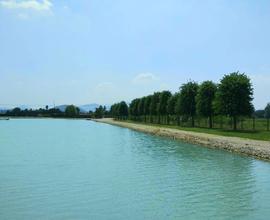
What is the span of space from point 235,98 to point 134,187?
3956 cm

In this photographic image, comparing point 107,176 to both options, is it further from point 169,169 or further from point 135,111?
point 135,111

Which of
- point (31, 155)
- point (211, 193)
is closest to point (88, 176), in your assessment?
point (211, 193)

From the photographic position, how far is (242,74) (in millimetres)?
63000

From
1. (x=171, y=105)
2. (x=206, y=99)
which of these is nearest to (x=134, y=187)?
(x=206, y=99)

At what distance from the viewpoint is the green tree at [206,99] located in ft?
226

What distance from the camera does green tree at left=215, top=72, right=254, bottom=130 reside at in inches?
2345

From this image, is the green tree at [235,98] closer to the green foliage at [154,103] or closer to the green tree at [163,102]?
the green tree at [163,102]

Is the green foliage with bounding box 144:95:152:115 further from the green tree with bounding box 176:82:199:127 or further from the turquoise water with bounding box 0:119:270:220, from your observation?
the turquoise water with bounding box 0:119:270:220

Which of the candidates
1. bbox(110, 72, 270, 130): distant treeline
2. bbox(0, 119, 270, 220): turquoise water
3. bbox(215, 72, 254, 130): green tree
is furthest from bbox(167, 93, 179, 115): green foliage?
bbox(0, 119, 270, 220): turquoise water

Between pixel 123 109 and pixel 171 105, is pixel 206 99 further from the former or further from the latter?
pixel 123 109

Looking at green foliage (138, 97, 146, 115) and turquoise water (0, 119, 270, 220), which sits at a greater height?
green foliage (138, 97, 146, 115)

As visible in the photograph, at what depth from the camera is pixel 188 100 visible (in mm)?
77688

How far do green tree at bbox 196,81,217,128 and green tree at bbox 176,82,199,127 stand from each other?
19.4 ft

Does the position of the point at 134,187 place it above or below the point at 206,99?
below
